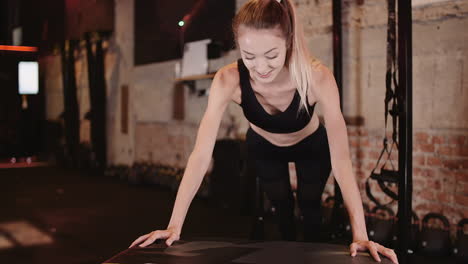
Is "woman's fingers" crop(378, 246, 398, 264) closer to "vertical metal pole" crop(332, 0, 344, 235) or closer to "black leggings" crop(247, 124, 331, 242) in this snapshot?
"black leggings" crop(247, 124, 331, 242)

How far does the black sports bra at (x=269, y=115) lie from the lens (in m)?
1.61

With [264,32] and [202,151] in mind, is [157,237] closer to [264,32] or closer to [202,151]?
[202,151]

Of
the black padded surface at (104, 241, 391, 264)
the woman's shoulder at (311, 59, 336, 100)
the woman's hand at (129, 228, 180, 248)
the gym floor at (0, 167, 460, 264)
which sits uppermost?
the woman's shoulder at (311, 59, 336, 100)

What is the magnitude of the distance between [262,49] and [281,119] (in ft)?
1.17

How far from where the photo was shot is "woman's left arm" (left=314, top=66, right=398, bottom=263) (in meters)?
1.28

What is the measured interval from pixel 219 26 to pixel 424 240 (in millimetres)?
2492

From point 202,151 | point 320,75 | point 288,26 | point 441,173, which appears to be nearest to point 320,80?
point 320,75

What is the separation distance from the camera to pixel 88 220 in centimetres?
347

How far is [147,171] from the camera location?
525cm

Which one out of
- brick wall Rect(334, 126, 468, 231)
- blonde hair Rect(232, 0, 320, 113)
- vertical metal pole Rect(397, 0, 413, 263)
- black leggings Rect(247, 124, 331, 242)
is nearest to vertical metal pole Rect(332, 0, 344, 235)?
brick wall Rect(334, 126, 468, 231)

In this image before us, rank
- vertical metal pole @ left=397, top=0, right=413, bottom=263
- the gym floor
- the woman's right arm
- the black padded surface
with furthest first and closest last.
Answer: the gym floor, vertical metal pole @ left=397, top=0, right=413, bottom=263, the woman's right arm, the black padded surface

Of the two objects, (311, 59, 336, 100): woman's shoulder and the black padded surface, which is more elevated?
(311, 59, 336, 100): woman's shoulder

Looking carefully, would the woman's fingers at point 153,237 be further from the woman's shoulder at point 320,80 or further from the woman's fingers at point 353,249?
the woman's shoulder at point 320,80

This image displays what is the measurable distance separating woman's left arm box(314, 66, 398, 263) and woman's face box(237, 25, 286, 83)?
0.17 metres
